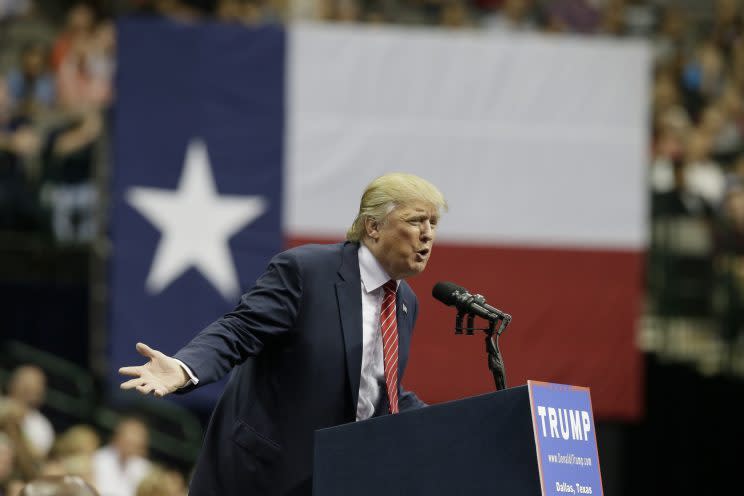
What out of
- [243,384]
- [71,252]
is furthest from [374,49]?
[243,384]

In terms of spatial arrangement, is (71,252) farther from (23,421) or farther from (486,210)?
(486,210)

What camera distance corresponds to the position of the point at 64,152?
1044 centimetres

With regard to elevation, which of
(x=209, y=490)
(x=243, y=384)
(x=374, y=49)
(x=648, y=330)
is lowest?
(x=648, y=330)

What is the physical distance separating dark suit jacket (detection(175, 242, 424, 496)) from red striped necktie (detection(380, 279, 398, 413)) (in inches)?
3.6

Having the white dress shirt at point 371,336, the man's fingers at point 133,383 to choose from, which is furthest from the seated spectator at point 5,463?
the man's fingers at point 133,383

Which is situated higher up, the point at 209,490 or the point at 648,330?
the point at 209,490

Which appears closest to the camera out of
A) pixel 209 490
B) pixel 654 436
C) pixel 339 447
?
pixel 339 447

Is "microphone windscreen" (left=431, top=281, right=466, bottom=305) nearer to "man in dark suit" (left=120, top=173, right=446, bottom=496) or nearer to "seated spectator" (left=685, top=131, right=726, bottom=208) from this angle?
"man in dark suit" (left=120, top=173, right=446, bottom=496)

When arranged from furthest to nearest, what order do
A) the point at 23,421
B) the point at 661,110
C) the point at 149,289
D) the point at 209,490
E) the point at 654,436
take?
the point at 661,110
the point at 654,436
the point at 149,289
the point at 23,421
the point at 209,490

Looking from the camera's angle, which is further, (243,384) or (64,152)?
(64,152)

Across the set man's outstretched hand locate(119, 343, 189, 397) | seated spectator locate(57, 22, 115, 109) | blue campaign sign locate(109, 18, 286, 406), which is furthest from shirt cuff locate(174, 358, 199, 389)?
seated spectator locate(57, 22, 115, 109)

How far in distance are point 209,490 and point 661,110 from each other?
358 inches

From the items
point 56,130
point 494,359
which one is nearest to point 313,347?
point 494,359

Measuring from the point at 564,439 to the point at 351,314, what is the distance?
29.5 inches
